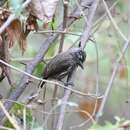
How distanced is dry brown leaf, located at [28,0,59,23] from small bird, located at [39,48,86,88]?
138 millimetres

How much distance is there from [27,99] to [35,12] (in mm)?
289

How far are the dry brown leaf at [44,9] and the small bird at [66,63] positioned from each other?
0.14 metres

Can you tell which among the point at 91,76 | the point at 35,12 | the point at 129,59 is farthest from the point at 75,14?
the point at 91,76

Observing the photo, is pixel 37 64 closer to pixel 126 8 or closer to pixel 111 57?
pixel 126 8

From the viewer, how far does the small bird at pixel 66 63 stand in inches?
68.0

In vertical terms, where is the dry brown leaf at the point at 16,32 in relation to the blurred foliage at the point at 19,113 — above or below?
above

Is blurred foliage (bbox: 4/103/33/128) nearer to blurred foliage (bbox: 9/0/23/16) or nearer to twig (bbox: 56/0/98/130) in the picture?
twig (bbox: 56/0/98/130)

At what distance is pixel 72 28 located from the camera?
89.8 inches

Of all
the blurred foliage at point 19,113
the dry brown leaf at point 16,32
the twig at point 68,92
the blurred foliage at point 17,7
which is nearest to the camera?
the blurred foliage at point 17,7

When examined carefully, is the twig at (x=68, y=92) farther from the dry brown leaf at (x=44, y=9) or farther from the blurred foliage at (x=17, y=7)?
the blurred foliage at (x=17, y=7)

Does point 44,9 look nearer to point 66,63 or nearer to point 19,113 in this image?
point 66,63

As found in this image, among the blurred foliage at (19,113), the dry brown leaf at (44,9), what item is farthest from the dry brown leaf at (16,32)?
the blurred foliage at (19,113)

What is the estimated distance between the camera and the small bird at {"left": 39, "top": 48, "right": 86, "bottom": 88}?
1728 mm

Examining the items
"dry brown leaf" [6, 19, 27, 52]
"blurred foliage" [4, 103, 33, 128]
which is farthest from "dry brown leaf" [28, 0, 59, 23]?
"blurred foliage" [4, 103, 33, 128]
